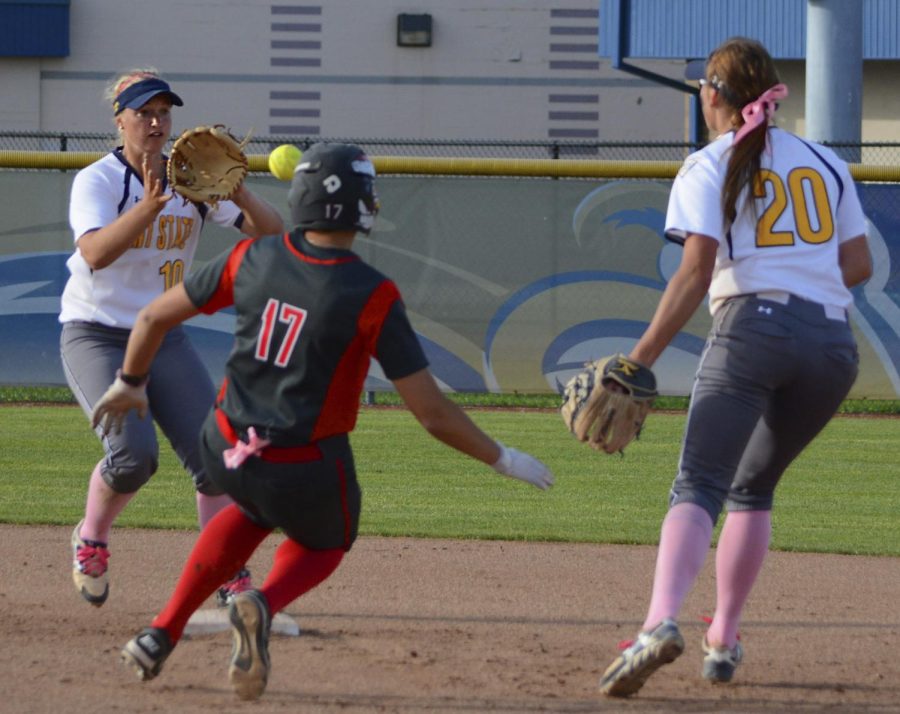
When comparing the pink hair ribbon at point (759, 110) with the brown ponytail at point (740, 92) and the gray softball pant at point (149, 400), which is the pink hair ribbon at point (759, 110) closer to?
the brown ponytail at point (740, 92)

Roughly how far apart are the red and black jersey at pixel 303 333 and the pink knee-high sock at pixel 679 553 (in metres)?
0.87

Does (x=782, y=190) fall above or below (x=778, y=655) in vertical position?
above

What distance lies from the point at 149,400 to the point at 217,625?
0.79 meters

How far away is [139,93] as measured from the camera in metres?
4.81

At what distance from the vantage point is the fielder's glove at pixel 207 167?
462 cm

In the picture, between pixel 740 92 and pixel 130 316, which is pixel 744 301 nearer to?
pixel 740 92

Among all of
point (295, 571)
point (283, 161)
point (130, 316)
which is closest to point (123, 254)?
point (130, 316)

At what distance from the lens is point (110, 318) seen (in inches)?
191

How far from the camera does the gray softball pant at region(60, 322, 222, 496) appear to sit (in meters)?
4.72

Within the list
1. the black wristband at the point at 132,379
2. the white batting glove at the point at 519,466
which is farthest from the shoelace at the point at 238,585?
the white batting glove at the point at 519,466

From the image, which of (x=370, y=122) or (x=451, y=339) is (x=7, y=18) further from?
(x=451, y=339)

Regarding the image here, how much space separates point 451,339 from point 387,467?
12.1ft

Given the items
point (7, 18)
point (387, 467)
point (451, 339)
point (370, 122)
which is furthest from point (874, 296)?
point (7, 18)

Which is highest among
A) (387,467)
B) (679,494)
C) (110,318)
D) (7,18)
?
(7,18)
